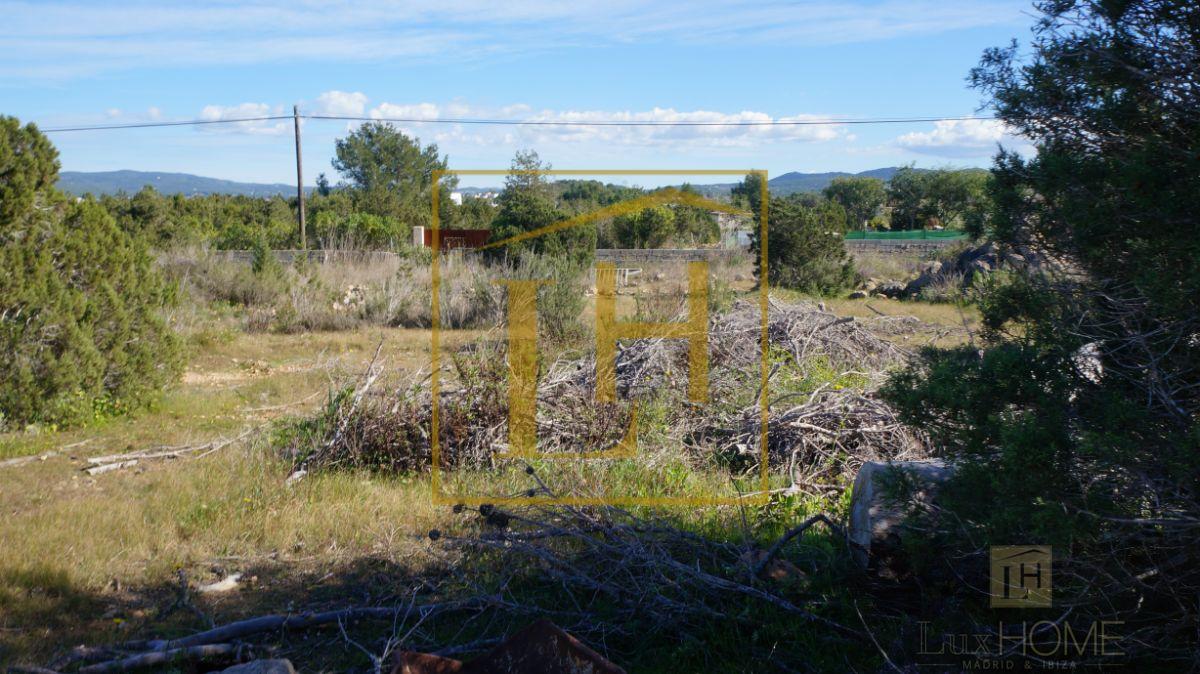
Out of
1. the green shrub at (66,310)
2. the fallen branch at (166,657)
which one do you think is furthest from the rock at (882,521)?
the green shrub at (66,310)

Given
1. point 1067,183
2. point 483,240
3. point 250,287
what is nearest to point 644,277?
point 483,240

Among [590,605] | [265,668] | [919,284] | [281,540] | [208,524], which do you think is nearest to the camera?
[265,668]

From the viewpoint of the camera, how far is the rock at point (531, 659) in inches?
104

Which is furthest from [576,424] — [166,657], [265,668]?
[265,668]

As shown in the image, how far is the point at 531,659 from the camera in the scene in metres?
2.75

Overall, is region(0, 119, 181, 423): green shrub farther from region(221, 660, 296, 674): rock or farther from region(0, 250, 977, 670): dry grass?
region(221, 660, 296, 674): rock

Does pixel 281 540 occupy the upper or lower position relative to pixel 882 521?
lower

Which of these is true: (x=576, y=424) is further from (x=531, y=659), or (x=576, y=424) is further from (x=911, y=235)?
(x=911, y=235)

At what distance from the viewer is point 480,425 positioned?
645 cm

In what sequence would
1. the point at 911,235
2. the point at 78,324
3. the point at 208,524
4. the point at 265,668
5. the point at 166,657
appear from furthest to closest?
1. the point at 911,235
2. the point at 78,324
3. the point at 208,524
4. the point at 166,657
5. the point at 265,668

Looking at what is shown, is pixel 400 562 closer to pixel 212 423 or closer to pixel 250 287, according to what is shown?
pixel 212 423

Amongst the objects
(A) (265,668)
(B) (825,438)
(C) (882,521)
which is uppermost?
(C) (882,521)

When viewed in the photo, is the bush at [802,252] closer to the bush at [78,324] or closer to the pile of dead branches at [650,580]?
the bush at [78,324]

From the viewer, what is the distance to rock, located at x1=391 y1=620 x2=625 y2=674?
104 inches
